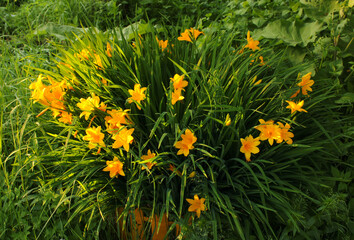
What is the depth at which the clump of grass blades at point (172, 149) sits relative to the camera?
1699mm

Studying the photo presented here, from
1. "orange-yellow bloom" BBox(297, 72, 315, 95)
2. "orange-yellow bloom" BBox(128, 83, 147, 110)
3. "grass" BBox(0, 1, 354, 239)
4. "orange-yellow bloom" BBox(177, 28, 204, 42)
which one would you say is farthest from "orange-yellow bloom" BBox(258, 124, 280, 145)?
"orange-yellow bloom" BBox(177, 28, 204, 42)

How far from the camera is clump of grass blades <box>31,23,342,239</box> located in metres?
1.70

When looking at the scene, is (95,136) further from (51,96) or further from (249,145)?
(249,145)

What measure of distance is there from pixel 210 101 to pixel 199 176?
0.34 meters

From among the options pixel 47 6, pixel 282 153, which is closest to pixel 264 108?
pixel 282 153

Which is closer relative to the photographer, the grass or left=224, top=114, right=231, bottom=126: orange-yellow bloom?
left=224, top=114, right=231, bottom=126: orange-yellow bloom

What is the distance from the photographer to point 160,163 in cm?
168

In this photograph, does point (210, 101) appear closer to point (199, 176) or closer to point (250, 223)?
point (199, 176)

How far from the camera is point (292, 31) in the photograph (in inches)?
96.0

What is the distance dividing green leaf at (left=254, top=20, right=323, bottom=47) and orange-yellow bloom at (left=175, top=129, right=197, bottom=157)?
42.7 inches

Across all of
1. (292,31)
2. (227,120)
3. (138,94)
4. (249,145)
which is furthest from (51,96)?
(292,31)

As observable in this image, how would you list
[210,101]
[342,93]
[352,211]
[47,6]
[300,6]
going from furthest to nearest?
[47,6] → [300,6] → [342,93] → [352,211] → [210,101]

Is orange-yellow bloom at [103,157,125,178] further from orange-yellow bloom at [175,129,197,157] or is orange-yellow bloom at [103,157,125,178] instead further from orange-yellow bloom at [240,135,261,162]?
orange-yellow bloom at [240,135,261,162]

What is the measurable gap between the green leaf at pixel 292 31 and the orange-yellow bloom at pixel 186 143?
108 centimetres
